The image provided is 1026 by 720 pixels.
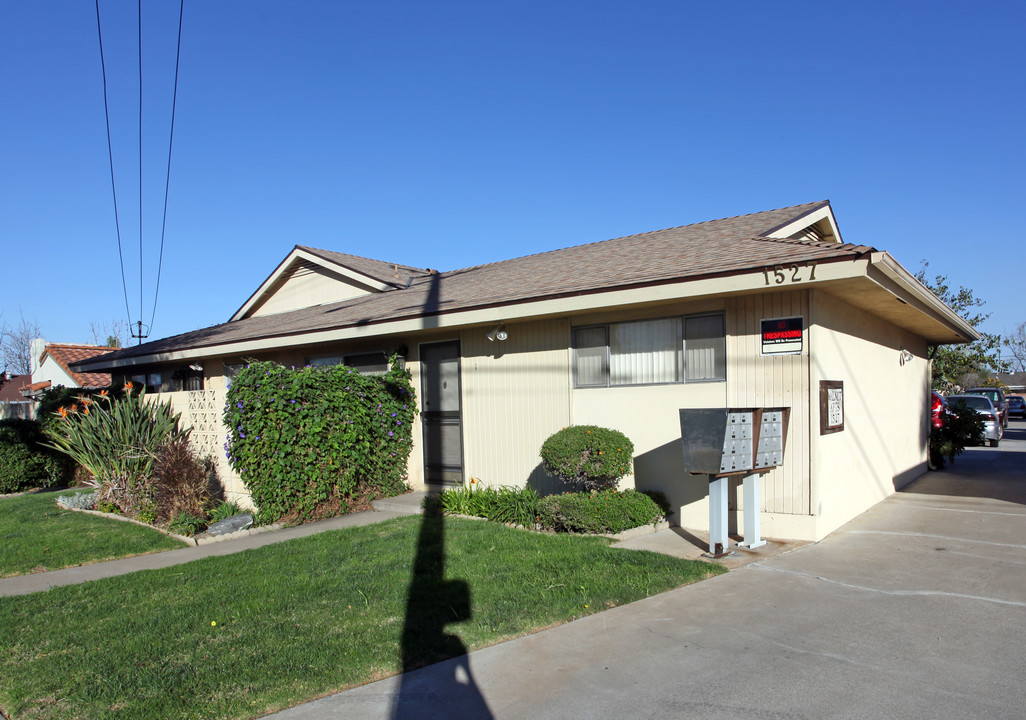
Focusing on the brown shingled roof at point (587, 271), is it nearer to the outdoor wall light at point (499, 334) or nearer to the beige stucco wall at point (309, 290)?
the outdoor wall light at point (499, 334)

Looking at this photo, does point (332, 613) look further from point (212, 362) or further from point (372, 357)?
point (212, 362)

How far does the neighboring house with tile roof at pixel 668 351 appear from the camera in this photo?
25.6 feet

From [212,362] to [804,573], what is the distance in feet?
43.0

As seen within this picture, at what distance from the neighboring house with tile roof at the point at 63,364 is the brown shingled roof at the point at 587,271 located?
16261mm

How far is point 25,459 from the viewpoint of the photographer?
14977mm

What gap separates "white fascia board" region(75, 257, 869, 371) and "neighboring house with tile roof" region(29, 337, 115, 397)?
1782 cm

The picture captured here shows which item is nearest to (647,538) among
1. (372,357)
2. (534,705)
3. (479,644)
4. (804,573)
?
(804,573)

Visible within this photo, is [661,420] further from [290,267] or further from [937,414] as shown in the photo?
[290,267]

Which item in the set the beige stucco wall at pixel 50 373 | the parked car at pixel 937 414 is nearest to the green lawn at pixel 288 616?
the parked car at pixel 937 414

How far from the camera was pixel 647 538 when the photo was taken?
7996 millimetres

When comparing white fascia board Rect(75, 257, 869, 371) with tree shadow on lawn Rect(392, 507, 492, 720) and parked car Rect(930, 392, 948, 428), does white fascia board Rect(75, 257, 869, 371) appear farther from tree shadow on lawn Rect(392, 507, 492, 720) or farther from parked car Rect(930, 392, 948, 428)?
parked car Rect(930, 392, 948, 428)

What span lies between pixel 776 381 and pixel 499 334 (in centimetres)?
391

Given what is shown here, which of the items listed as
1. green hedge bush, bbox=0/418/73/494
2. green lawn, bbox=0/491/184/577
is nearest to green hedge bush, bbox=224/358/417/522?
green lawn, bbox=0/491/184/577

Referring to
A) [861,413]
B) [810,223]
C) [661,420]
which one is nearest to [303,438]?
[661,420]
